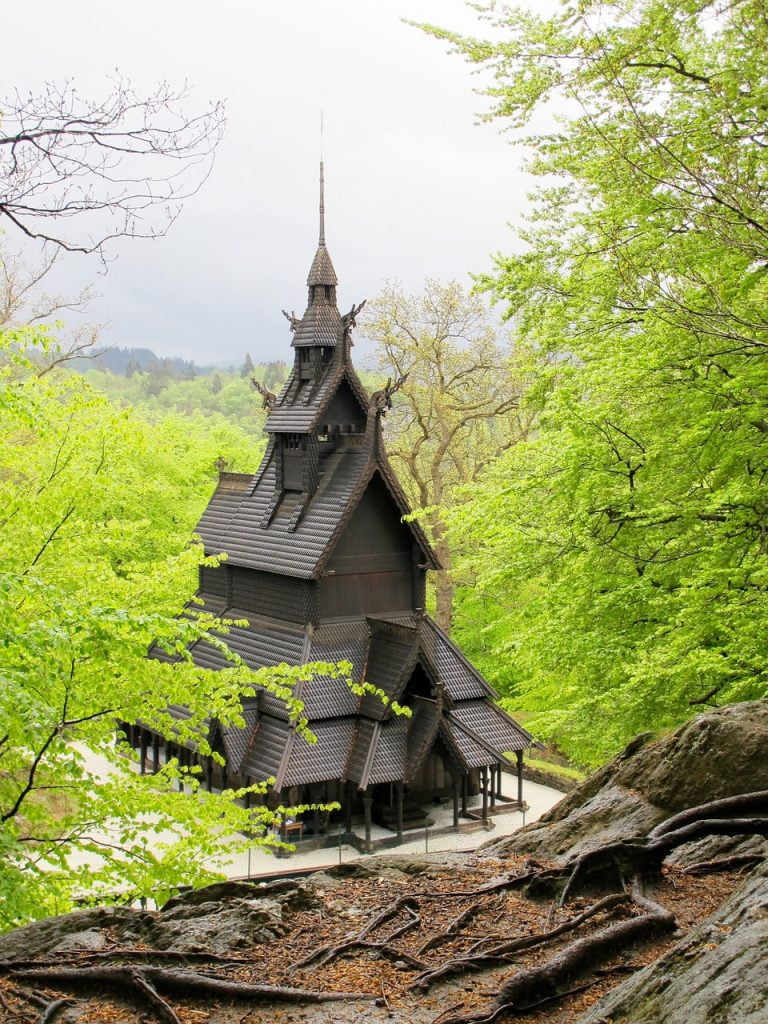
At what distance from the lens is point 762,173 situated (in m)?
12.6

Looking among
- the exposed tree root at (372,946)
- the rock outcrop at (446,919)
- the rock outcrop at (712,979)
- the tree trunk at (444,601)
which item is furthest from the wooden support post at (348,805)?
the rock outcrop at (712,979)

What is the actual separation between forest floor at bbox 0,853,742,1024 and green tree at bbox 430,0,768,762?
17.3 ft

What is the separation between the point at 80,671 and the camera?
905cm

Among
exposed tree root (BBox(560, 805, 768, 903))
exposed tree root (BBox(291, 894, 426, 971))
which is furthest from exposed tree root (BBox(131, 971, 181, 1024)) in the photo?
exposed tree root (BBox(560, 805, 768, 903))

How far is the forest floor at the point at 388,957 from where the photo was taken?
519 cm

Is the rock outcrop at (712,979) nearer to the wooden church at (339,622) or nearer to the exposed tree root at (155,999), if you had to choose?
the exposed tree root at (155,999)

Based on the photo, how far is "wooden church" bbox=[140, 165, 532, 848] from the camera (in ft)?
71.3

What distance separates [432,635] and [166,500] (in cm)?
1330

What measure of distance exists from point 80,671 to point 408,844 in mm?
13794

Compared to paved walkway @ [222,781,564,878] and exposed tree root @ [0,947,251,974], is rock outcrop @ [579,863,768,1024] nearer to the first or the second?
exposed tree root @ [0,947,251,974]

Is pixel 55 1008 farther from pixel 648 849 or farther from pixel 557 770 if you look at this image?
pixel 557 770

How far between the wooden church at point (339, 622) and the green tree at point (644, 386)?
709 cm

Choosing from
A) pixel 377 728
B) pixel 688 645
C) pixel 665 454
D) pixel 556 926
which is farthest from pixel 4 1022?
pixel 377 728

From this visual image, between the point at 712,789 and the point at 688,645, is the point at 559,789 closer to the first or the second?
the point at 688,645
